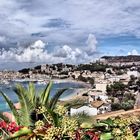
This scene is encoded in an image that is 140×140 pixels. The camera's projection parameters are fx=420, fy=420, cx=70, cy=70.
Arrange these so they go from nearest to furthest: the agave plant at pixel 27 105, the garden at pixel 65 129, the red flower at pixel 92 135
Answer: the garden at pixel 65 129 → the red flower at pixel 92 135 → the agave plant at pixel 27 105

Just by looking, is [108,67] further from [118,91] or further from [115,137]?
[115,137]

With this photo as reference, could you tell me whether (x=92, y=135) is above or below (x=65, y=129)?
below

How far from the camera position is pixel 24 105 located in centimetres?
429

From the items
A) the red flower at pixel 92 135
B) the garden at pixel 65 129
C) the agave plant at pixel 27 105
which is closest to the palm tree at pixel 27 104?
the agave plant at pixel 27 105

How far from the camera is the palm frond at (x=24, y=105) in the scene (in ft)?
13.1

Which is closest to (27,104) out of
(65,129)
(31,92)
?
(31,92)

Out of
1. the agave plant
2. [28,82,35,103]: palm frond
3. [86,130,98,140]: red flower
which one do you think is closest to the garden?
[86,130,98,140]: red flower

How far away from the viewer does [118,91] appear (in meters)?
99.8

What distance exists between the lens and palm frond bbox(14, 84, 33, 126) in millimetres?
4008

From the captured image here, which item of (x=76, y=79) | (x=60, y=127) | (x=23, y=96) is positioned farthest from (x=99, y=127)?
(x=76, y=79)

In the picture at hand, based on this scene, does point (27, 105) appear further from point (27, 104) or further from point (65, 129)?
point (65, 129)

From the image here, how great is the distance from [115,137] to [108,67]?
589 feet

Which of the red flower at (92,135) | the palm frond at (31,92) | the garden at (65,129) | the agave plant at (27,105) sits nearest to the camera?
the garden at (65,129)

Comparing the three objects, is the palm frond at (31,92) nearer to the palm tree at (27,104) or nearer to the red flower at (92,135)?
the palm tree at (27,104)
